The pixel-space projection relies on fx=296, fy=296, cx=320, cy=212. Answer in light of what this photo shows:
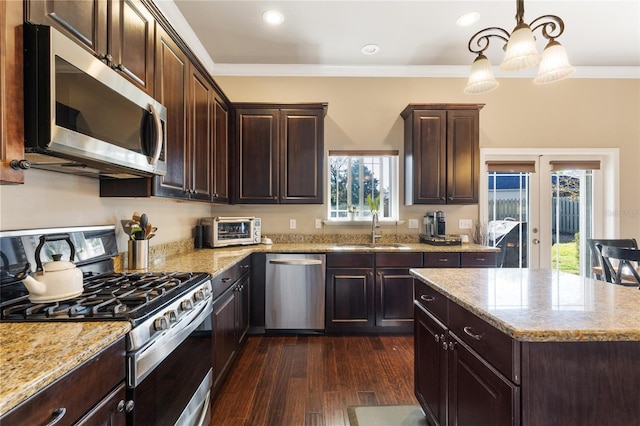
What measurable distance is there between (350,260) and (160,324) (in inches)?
82.5

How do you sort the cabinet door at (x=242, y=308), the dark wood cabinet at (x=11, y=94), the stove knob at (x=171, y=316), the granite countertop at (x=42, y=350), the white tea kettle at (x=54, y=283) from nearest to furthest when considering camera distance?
1. the granite countertop at (x=42, y=350)
2. the dark wood cabinet at (x=11, y=94)
3. the white tea kettle at (x=54, y=283)
4. the stove knob at (x=171, y=316)
5. the cabinet door at (x=242, y=308)

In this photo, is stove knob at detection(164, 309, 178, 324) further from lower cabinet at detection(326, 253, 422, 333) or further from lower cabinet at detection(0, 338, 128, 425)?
lower cabinet at detection(326, 253, 422, 333)

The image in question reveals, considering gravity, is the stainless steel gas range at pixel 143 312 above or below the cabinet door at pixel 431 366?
above

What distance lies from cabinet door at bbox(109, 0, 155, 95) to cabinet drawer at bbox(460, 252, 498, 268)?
9.93 ft

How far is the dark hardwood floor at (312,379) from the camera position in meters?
1.88

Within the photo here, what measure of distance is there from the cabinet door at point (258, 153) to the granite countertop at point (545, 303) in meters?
2.07

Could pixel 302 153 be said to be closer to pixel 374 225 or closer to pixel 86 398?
pixel 374 225

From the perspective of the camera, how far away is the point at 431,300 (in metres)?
1.58

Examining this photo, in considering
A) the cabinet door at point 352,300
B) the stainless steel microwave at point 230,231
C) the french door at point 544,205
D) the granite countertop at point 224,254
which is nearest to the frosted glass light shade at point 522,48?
the granite countertop at point 224,254

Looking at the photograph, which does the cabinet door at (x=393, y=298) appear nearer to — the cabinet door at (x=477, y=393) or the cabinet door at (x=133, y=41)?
the cabinet door at (x=477, y=393)

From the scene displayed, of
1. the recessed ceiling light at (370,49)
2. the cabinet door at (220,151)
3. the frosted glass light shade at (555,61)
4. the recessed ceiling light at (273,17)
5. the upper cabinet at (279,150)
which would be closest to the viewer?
the frosted glass light shade at (555,61)

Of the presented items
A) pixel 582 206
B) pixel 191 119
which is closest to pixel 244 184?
pixel 191 119

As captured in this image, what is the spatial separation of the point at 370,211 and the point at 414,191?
0.60 m

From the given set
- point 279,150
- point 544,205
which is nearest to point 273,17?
point 279,150
